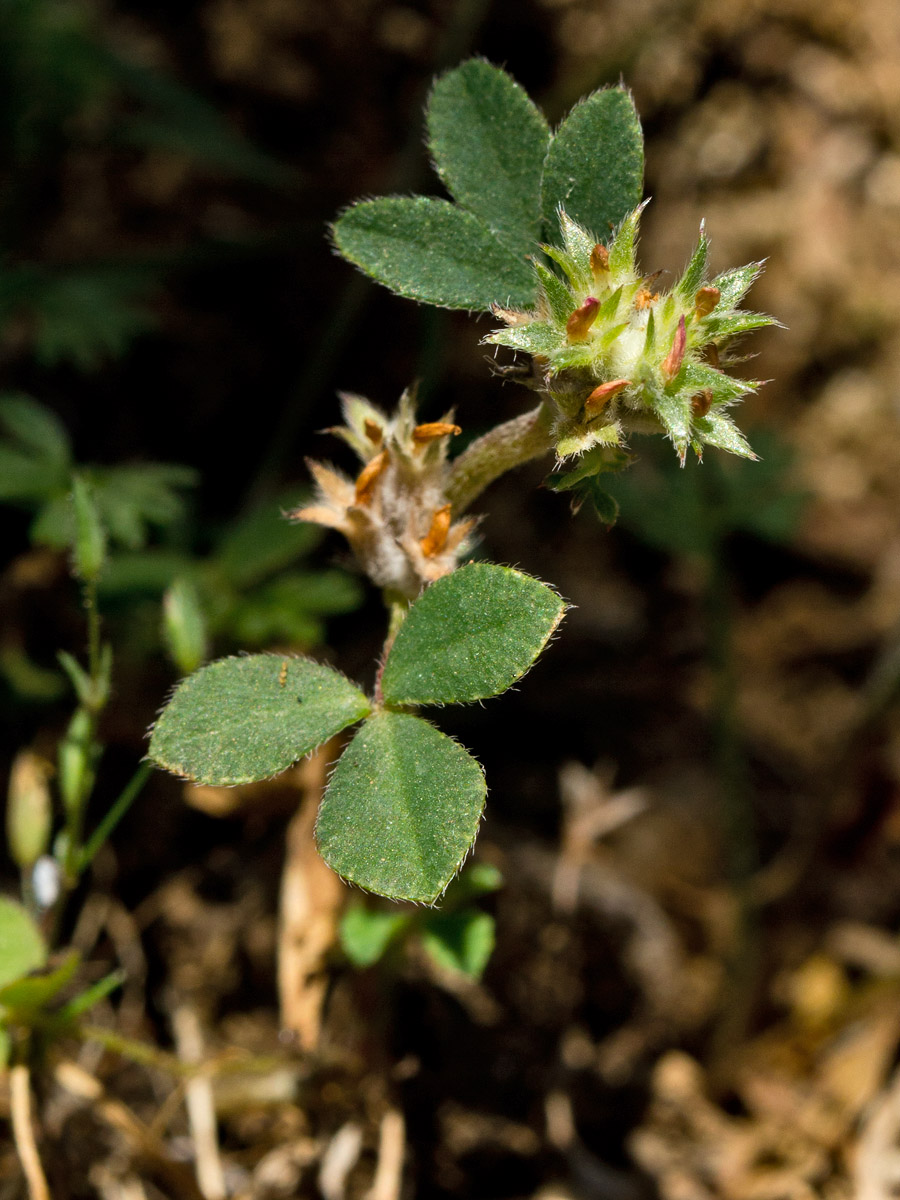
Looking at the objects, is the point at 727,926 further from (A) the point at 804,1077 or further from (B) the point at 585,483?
(B) the point at 585,483

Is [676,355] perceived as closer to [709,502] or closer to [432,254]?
[432,254]

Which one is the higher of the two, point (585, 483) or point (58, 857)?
point (585, 483)

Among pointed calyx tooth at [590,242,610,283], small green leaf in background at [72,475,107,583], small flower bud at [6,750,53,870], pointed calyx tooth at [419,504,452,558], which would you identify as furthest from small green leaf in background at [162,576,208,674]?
pointed calyx tooth at [590,242,610,283]

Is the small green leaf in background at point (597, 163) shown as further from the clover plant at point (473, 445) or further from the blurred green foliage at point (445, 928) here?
the blurred green foliage at point (445, 928)

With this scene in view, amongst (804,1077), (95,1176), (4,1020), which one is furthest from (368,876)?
(804,1077)

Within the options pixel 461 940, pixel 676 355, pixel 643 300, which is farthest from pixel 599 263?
pixel 461 940
